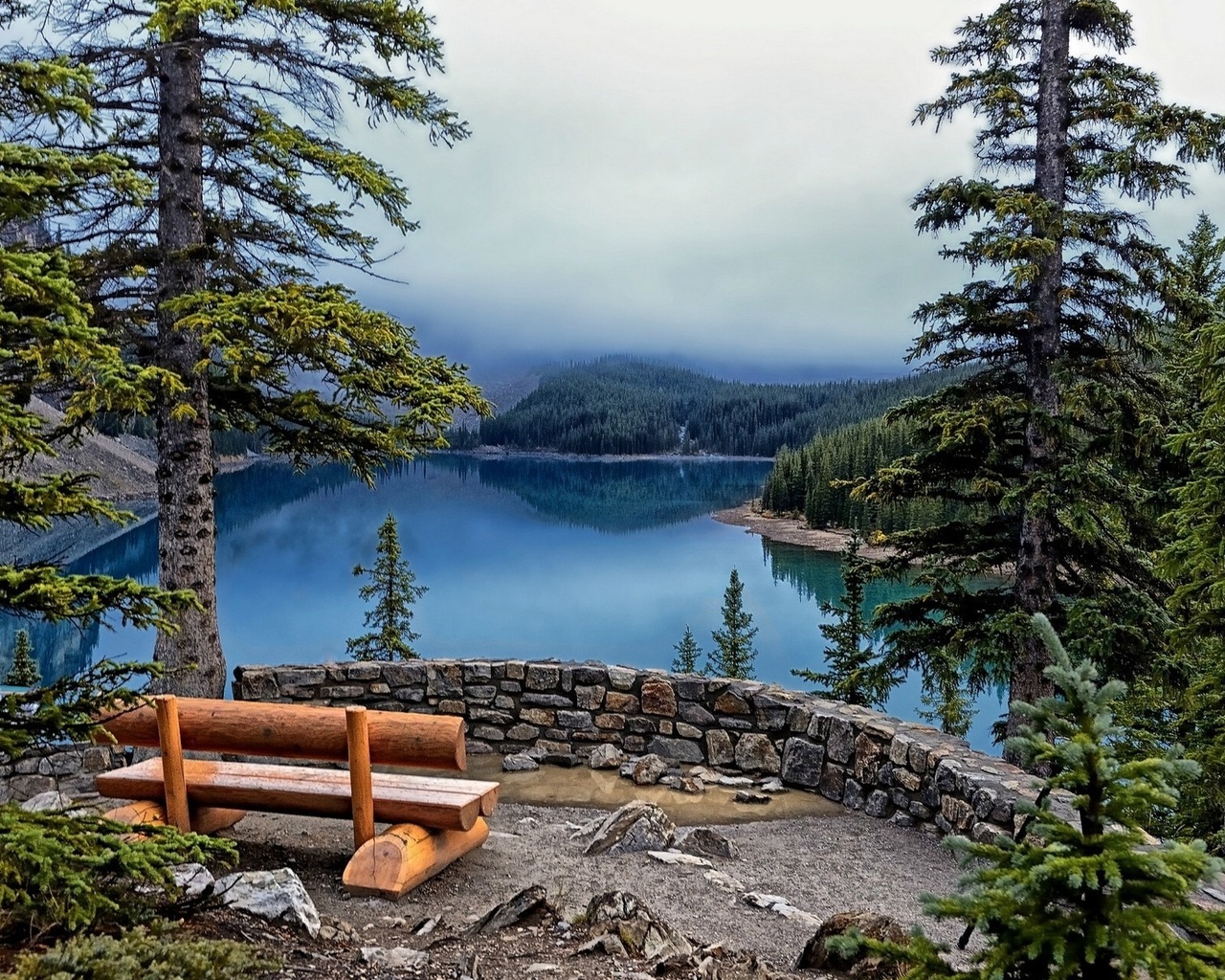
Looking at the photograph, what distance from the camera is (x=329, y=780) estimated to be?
5797mm

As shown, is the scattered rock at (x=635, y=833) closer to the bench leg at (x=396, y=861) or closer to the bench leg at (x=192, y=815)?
the bench leg at (x=396, y=861)

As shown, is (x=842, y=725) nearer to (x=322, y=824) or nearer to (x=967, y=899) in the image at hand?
(x=322, y=824)

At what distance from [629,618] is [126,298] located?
45.7 m

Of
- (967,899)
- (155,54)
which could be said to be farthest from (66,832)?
(155,54)

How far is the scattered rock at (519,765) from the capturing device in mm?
8555

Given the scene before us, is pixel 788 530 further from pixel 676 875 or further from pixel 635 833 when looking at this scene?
pixel 676 875

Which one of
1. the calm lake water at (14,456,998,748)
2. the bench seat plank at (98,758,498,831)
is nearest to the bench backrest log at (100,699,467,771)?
the bench seat plank at (98,758,498,831)

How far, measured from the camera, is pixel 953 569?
411 inches

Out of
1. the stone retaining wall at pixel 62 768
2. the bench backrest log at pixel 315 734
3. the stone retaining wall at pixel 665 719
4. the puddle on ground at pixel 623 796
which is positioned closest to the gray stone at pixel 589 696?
the stone retaining wall at pixel 665 719

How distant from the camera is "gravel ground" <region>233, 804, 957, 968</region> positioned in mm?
4898

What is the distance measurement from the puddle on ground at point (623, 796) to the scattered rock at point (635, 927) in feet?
9.81

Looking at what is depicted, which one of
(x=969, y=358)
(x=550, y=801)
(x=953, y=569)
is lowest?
(x=550, y=801)

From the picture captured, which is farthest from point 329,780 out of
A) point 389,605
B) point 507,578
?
point 507,578

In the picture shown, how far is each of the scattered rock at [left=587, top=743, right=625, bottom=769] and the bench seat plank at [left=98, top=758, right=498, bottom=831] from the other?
2.70 m
